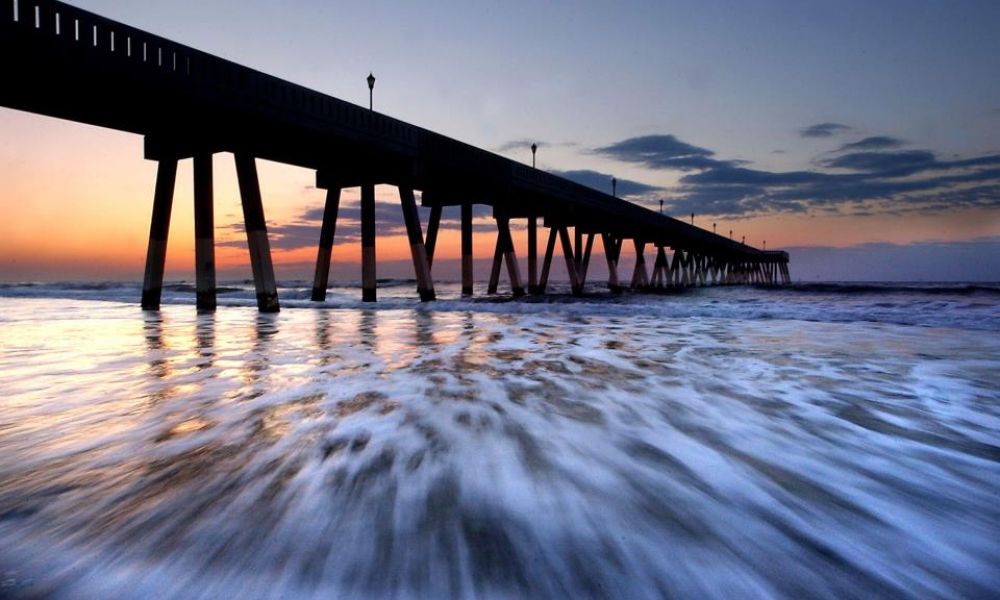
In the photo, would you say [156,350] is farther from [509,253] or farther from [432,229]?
[509,253]

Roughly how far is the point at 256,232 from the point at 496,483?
16.1 meters

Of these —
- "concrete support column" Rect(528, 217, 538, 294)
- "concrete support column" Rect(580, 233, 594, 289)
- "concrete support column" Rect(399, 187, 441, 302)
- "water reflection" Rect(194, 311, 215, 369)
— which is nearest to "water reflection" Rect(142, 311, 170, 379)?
"water reflection" Rect(194, 311, 215, 369)

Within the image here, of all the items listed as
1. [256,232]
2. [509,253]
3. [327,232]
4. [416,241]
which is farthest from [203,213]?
[509,253]

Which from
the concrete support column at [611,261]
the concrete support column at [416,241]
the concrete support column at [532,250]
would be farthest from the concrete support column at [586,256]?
the concrete support column at [416,241]

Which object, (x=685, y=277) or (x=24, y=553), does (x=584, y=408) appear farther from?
(x=685, y=277)

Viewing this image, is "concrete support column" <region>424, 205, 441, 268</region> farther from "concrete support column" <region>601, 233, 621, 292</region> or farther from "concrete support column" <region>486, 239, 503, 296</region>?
"concrete support column" <region>601, 233, 621, 292</region>

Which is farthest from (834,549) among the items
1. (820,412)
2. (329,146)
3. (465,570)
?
(329,146)

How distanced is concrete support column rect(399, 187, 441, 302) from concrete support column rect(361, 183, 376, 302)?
1418mm

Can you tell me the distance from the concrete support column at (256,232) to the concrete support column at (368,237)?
18.7 ft

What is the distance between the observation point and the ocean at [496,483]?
5.35ft

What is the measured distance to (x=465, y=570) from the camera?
64.7 inches

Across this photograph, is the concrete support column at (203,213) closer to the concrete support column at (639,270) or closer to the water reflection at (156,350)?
the water reflection at (156,350)

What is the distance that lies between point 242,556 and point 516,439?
5.66 ft

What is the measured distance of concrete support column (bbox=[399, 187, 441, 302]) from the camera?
902 inches
